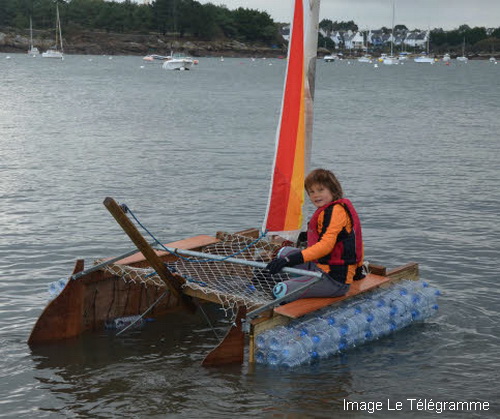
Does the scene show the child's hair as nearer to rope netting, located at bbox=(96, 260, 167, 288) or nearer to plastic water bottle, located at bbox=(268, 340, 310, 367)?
plastic water bottle, located at bbox=(268, 340, 310, 367)

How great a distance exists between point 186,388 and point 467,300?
16.8ft

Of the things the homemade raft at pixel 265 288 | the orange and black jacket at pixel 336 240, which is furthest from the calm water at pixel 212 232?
the orange and black jacket at pixel 336 240

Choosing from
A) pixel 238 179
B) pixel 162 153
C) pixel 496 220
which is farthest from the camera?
pixel 162 153

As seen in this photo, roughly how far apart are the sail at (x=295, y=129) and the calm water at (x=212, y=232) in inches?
75.8

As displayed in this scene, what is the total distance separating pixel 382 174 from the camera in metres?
23.8

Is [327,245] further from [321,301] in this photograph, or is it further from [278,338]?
[278,338]

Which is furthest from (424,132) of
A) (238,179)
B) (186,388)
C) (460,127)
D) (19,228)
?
(186,388)

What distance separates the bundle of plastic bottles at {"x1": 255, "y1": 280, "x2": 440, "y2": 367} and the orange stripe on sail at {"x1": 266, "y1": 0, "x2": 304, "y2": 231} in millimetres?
1800

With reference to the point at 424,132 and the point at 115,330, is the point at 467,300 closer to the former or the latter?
the point at 115,330

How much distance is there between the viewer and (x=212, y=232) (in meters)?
15.9

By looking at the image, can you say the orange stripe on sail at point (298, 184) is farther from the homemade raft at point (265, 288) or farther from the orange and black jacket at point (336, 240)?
the orange and black jacket at point (336, 240)

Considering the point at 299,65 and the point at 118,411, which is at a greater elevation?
the point at 299,65

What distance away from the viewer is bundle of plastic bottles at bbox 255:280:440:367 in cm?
832

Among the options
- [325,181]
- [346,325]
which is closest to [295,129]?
[325,181]
